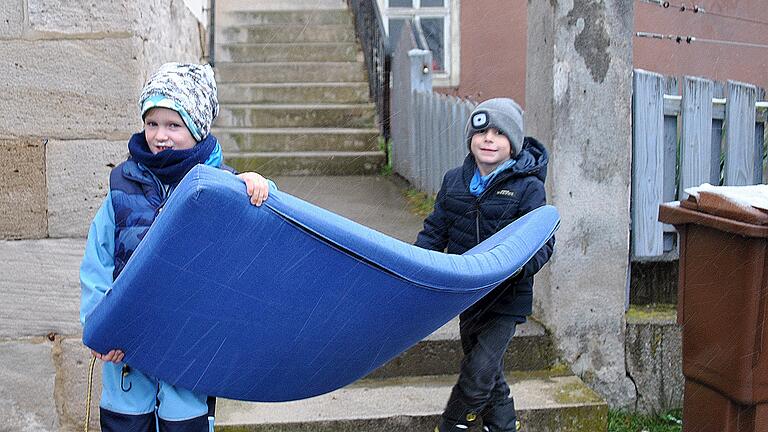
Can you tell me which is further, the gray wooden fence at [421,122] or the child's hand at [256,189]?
the gray wooden fence at [421,122]

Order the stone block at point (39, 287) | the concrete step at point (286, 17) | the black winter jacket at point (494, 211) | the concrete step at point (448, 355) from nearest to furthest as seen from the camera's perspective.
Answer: the black winter jacket at point (494, 211) < the stone block at point (39, 287) < the concrete step at point (448, 355) < the concrete step at point (286, 17)

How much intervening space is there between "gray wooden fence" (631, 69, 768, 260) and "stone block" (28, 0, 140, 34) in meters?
2.57

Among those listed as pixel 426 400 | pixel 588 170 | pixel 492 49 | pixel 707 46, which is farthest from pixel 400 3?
pixel 426 400

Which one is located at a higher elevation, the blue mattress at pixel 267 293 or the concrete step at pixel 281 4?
the concrete step at pixel 281 4

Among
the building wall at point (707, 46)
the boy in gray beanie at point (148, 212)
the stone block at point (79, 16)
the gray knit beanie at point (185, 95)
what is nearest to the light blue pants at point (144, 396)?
the boy in gray beanie at point (148, 212)

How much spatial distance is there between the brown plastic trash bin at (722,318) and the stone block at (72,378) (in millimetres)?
2552

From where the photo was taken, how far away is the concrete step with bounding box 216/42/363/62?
10.2 m

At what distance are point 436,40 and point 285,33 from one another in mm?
2100

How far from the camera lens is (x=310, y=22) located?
1061 cm

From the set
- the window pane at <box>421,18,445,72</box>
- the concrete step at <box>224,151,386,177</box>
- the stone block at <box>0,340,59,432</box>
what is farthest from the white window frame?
the stone block at <box>0,340,59,432</box>

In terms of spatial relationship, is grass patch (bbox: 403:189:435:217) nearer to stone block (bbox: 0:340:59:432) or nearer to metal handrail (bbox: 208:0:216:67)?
metal handrail (bbox: 208:0:216:67)

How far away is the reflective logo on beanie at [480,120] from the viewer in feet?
10.9

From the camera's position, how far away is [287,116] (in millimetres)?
9336

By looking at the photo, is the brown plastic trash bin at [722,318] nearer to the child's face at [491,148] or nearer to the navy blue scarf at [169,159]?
the child's face at [491,148]
